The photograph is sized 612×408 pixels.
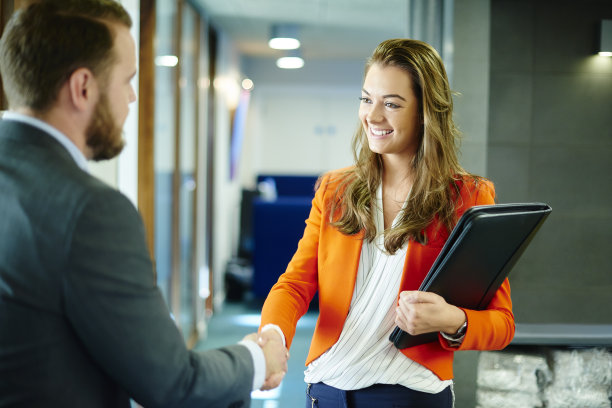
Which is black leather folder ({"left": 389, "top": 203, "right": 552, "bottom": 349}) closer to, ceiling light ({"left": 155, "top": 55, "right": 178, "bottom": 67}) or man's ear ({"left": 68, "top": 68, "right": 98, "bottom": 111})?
man's ear ({"left": 68, "top": 68, "right": 98, "bottom": 111})

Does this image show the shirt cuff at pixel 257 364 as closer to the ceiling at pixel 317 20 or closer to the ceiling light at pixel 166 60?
the ceiling light at pixel 166 60

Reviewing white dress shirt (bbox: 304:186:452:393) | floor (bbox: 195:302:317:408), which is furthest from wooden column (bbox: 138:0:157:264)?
white dress shirt (bbox: 304:186:452:393)

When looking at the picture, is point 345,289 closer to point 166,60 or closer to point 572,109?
point 572,109

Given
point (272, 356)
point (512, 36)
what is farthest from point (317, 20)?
point (272, 356)

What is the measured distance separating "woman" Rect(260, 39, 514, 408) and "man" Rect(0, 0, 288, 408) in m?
0.41

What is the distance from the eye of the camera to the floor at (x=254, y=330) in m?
3.81

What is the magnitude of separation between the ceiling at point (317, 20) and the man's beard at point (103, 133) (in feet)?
15.0

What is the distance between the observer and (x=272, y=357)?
3.57 ft

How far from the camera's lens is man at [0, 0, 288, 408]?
29.7 inches

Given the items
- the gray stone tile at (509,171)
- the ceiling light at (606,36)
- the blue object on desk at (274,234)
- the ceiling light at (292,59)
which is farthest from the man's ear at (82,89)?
the ceiling light at (292,59)

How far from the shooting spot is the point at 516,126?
9.08ft

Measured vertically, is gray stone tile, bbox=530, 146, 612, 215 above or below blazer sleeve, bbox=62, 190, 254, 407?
above

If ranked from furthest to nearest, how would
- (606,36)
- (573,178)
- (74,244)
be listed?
(573,178), (606,36), (74,244)

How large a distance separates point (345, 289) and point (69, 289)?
0.69m
